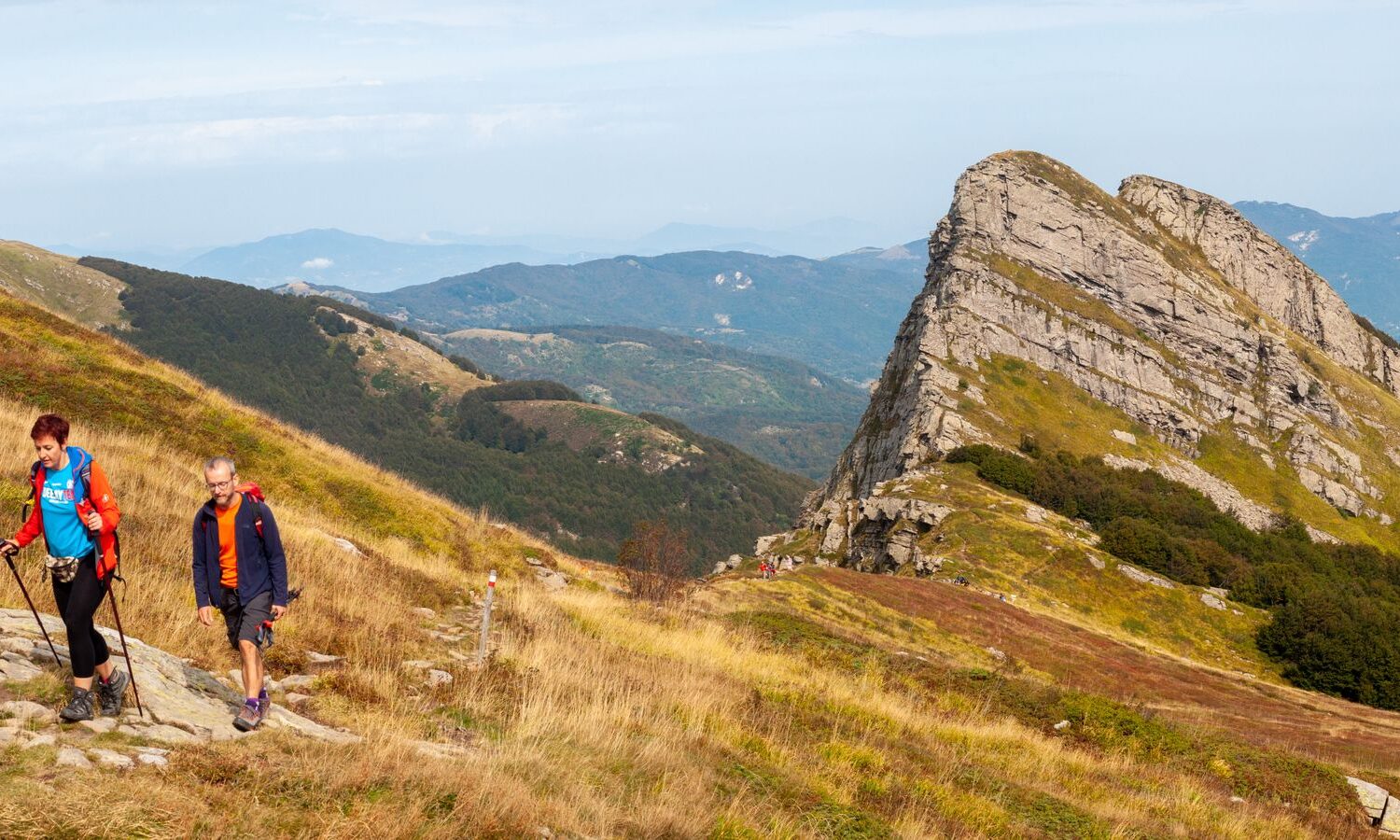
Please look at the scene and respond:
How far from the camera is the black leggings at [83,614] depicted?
279 inches

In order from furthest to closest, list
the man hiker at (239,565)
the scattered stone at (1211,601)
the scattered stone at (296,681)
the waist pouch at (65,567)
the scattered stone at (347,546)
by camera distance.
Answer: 1. the scattered stone at (1211,601)
2. the scattered stone at (347,546)
3. the scattered stone at (296,681)
4. the man hiker at (239,565)
5. the waist pouch at (65,567)

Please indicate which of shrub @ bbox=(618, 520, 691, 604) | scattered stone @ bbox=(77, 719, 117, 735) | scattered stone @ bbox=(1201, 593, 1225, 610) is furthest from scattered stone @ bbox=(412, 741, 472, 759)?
scattered stone @ bbox=(1201, 593, 1225, 610)

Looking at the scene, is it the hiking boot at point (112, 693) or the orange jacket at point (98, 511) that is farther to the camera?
the orange jacket at point (98, 511)

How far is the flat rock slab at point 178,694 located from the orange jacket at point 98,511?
1.02 meters

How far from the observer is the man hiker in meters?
8.12

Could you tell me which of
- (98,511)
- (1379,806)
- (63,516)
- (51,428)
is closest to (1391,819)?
(1379,806)

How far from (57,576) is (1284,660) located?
61203 millimetres

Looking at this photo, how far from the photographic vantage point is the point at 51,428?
24.6 ft

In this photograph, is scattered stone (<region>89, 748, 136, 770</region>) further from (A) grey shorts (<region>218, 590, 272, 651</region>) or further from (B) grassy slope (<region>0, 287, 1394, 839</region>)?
(A) grey shorts (<region>218, 590, 272, 651</region>)

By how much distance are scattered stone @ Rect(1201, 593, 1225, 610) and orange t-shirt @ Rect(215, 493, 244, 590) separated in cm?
6274

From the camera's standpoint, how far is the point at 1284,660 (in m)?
51.7

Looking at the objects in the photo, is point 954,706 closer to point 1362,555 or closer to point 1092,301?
point 1362,555

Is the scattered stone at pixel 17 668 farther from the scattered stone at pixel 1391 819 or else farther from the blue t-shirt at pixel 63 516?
the scattered stone at pixel 1391 819

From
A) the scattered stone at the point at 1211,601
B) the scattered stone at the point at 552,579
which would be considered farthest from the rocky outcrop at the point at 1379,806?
the scattered stone at the point at 1211,601
